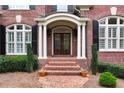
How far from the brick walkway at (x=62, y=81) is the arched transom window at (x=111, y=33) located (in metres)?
3.76

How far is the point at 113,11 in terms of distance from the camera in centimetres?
1419

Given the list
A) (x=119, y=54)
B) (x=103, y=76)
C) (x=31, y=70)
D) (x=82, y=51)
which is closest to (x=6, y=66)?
(x=31, y=70)

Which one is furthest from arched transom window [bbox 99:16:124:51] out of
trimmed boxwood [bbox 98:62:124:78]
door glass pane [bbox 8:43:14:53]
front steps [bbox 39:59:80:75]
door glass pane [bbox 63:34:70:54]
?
door glass pane [bbox 8:43:14:53]

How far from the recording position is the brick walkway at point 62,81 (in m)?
9.78

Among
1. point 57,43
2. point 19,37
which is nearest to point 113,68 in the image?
point 57,43

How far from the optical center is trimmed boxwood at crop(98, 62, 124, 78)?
11.8 meters

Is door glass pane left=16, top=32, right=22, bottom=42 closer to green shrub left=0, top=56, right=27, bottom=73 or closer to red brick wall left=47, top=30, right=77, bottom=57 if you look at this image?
red brick wall left=47, top=30, right=77, bottom=57

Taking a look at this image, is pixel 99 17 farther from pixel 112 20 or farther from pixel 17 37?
pixel 17 37

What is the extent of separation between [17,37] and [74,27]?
11.5 ft

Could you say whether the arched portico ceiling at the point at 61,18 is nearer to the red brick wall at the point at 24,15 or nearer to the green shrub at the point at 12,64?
the red brick wall at the point at 24,15

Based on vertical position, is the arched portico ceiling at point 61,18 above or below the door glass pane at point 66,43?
above

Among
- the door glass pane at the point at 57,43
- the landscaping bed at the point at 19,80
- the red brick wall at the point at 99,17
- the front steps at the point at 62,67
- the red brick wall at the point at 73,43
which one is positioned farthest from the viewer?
the door glass pane at the point at 57,43

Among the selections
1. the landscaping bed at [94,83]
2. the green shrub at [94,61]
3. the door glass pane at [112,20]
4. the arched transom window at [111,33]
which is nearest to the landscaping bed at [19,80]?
the landscaping bed at [94,83]

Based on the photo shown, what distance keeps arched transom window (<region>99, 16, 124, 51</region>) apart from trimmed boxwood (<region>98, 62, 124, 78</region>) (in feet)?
5.33
